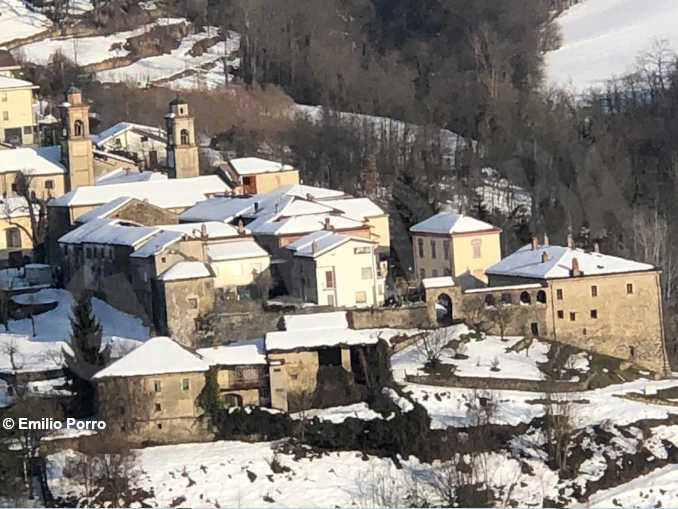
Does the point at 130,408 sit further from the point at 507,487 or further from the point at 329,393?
the point at 507,487

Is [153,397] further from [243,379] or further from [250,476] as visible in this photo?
[250,476]

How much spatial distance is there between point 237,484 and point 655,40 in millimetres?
47717

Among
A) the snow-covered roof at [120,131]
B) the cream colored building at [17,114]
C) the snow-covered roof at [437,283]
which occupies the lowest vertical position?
the snow-covered roof at [437,283]

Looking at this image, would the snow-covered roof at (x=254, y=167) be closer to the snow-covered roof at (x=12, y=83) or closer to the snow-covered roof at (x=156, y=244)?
the snow-covered roof at (x=156, y=244)

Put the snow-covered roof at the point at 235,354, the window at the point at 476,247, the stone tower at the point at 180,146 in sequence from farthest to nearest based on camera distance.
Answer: the stone tower at the point at 180,146 < the window at the point at 476,247 < the snow-covered roof at the point at 235,354

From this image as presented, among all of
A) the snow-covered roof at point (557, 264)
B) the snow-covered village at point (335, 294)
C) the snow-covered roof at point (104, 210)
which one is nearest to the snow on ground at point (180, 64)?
the snow-covered village at point (335, 294)

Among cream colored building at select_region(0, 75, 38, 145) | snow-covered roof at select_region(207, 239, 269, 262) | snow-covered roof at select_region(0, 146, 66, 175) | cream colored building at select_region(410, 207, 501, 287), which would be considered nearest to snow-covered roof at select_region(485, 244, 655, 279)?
cream colored building at select_region(410, 207, 501, 287)

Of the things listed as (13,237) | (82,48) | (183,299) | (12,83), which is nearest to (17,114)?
(12,83)

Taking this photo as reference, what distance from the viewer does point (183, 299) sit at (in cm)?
4106

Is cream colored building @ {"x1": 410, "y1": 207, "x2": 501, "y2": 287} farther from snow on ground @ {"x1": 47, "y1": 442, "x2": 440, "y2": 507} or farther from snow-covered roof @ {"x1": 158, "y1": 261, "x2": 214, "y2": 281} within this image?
snow on ground @ {"x1": 47, "y1": 442, "x2": 440, "y2": 507}

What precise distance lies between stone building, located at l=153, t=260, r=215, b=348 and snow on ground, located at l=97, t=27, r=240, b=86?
30017mm

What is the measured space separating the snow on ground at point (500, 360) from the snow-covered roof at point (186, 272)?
202 inches

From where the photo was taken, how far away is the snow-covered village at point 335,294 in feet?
119

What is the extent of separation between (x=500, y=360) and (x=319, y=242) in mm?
5604
